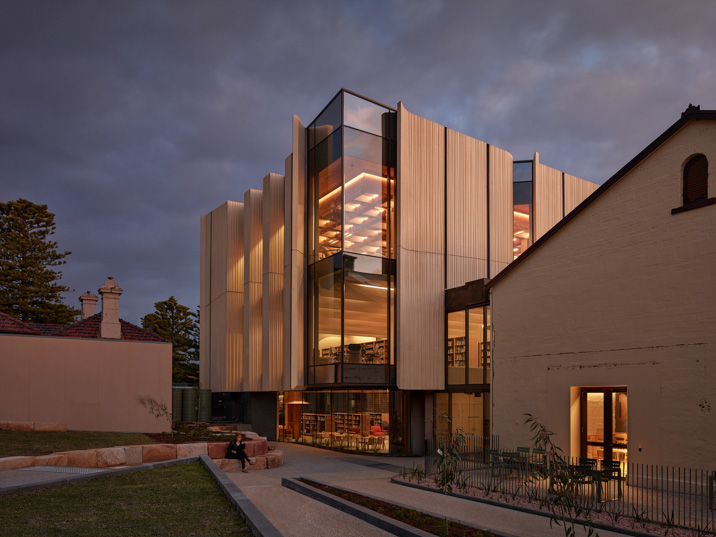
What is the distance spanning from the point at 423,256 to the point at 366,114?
6700mm

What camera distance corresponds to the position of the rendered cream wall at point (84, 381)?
22.8m

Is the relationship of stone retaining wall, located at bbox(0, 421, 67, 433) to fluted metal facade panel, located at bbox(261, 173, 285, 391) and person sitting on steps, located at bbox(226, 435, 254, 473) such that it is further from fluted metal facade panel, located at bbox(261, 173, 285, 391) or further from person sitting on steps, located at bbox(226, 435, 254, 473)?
fluted metal facade panel, located at bbox(261, 173, 285, 391)

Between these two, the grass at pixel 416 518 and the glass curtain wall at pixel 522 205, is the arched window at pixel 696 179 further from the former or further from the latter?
the glass curtain wall at pixel 522 205

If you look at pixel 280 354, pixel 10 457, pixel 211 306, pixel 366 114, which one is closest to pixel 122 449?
pixel 10 457

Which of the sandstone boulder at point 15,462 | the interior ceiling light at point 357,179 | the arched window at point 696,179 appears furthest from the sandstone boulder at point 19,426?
the arched window at point 696,179

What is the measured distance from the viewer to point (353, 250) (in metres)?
25.1

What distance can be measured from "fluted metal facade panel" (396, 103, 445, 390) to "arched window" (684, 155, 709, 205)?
11943 mm


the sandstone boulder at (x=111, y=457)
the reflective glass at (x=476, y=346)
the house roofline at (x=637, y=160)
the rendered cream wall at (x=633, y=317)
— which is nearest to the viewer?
the rendered cream wall at (x=633, y=317)

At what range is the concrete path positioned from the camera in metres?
10.7

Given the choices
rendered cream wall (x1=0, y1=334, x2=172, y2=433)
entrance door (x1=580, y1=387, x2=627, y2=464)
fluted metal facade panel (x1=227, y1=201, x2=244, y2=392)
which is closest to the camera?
entrance door (x1=580, y1=387, x2=627, y2=464)

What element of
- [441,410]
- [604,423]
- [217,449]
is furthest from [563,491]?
[441,410]

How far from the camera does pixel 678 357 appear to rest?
50.0 feet

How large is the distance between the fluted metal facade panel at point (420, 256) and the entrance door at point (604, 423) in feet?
27.3

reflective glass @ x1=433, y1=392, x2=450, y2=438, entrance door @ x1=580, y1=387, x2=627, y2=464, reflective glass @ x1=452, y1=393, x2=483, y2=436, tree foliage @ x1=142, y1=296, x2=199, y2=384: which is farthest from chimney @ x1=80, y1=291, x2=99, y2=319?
entrance door @ x1=580, y1=387, x2=627, y2=464
